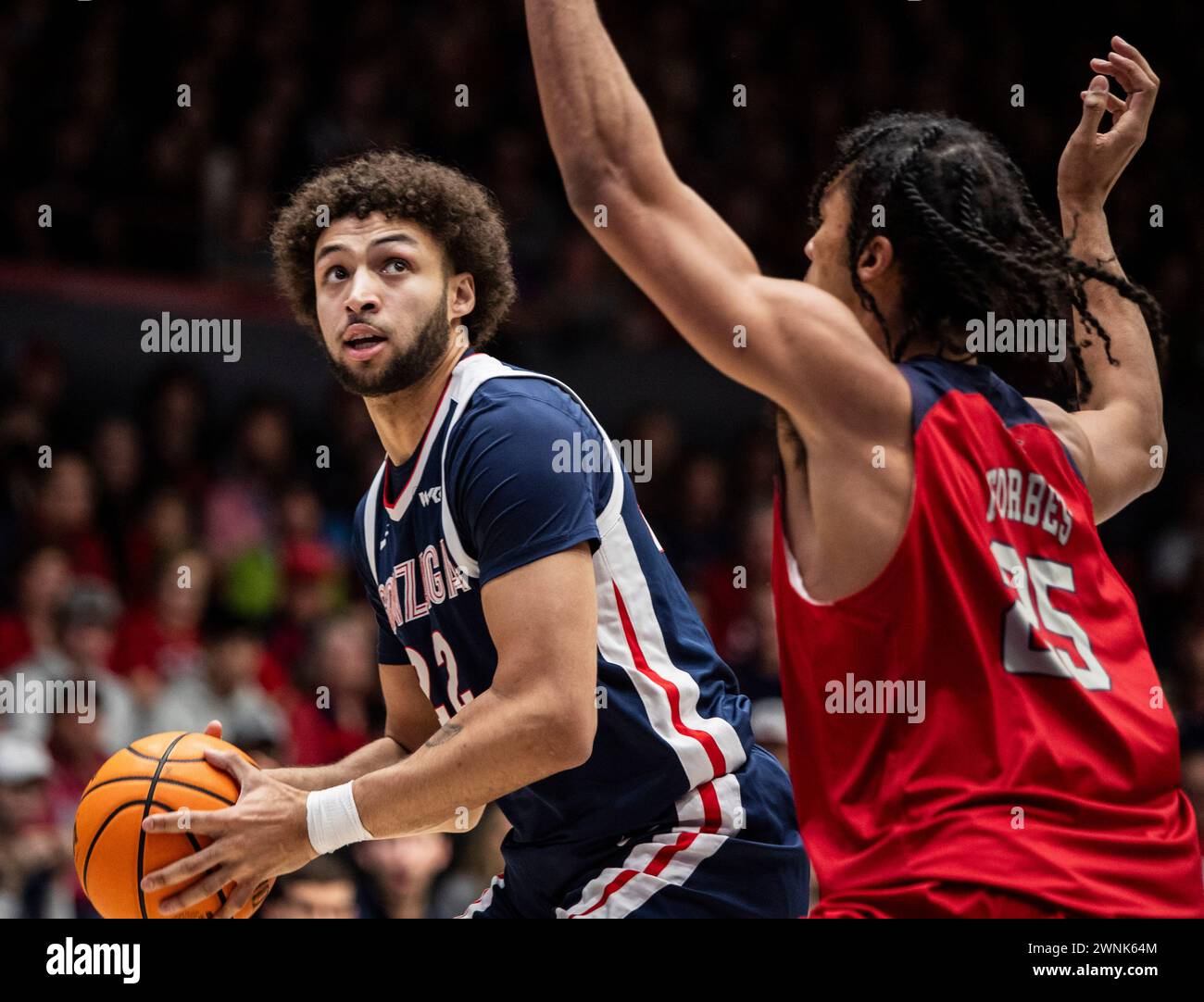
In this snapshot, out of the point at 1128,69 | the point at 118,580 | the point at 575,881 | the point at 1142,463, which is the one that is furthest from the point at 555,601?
the point at 118,580

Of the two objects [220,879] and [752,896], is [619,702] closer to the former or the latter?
[752,896]

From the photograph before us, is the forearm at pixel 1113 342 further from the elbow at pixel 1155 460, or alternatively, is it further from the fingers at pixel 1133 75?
the fingers at pixel 1133 75

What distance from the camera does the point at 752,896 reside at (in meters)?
2.89

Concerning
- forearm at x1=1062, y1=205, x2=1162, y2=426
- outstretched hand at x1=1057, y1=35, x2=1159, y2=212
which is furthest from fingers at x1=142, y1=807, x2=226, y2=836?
outstretched hand at x1=1057, y1=35, x2=1159, y2=212

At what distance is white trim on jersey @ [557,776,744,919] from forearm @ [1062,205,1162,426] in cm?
105

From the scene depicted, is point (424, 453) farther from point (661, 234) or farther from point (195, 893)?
point (661, 234)

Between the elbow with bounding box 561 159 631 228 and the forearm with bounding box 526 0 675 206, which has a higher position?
the forearm with bounding box 526 0 675 206

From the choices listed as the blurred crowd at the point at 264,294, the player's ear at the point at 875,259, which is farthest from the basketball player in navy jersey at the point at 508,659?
the blurred crowd at the point at 264,294

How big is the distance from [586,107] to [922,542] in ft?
2.48

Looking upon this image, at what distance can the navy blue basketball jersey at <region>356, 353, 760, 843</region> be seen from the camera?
2777 mm

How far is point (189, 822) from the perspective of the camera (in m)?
2.67

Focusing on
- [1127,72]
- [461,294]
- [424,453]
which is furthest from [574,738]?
[1127,72]

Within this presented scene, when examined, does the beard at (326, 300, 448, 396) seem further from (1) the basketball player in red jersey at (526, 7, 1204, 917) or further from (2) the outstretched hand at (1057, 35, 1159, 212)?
(2) the outstretched hand at (1057, 35, 1159, 212)

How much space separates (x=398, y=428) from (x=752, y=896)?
1232 millimetres
